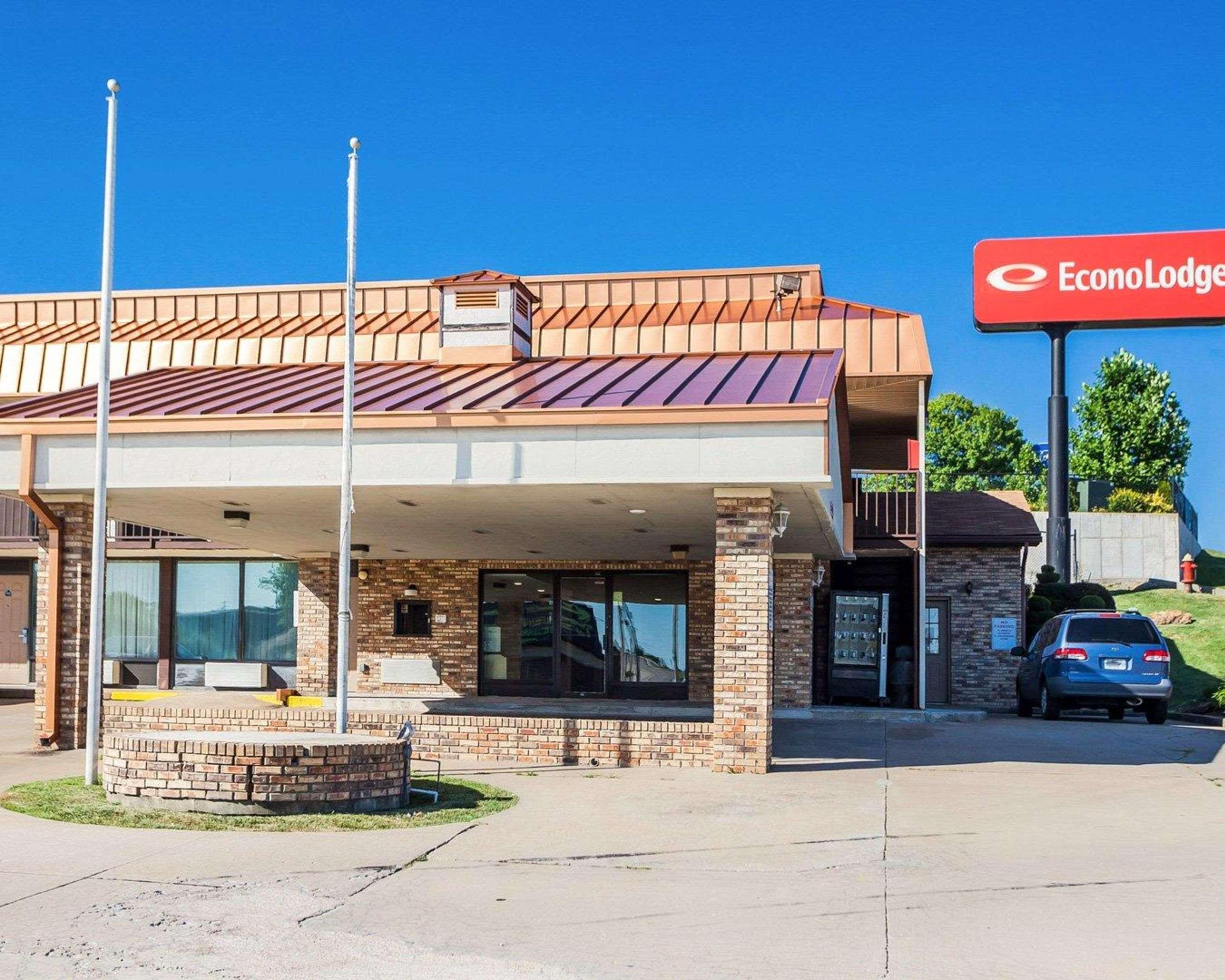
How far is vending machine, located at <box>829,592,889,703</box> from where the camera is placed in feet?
78.1

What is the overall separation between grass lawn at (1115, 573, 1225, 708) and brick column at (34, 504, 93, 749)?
61.3 feet

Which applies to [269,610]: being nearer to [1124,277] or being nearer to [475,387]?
[475,387]

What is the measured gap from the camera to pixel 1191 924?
7.50 meters

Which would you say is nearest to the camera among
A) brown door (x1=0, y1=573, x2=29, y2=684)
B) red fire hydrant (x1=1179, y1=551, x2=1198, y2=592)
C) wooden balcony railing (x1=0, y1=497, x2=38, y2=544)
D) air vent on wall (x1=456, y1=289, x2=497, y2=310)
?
air vent on wall (x1=456, y1=289, x2=497, y2=310)

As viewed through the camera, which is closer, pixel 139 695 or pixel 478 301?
pixel 478 301

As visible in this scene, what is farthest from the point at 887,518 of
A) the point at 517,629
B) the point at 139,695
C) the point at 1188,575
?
the point at 1188,575

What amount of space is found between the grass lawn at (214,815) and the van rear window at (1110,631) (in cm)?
1223

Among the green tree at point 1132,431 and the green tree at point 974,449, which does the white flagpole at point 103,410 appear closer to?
the green tree at point 1132,431

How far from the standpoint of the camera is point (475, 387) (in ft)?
52.4

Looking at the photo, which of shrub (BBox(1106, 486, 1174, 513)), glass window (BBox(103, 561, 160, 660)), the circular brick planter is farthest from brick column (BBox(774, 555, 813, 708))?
shrub (BBox(1106, 486, 1174, 513))

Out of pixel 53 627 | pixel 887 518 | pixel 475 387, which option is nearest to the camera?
pixel 53 627

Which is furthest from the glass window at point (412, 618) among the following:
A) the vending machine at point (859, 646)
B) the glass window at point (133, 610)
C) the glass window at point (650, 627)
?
the vending machine at point (859, 646)

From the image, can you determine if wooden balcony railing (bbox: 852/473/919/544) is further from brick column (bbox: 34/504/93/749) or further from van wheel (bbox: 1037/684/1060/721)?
brick column (bbox: 34/504/93/749)

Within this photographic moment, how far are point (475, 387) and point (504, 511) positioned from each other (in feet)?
5.21
